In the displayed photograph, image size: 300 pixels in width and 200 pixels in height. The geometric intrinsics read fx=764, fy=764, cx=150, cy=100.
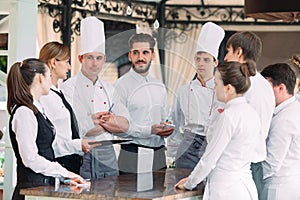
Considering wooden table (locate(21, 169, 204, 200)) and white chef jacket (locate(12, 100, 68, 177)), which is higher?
white chef jacket (locate(12, 100, 68, 177))

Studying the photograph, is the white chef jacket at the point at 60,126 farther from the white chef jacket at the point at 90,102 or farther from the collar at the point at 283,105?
the collar at the point at 283,105

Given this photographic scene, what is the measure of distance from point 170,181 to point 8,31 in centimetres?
135

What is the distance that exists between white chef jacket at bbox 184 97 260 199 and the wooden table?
11cm

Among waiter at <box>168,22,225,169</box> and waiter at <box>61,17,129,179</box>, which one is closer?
waiter at <box>61,17,129,179</box>

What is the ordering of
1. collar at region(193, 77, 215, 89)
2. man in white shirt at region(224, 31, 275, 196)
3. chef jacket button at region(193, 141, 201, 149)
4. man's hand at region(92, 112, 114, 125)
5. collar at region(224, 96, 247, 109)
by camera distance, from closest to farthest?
1. collar at region(224, 96, 247, 109)
2. man's hand at region(92, 112, 114, 125)
3. man in white shirt at region(224, 31, 275, 196)
4. collar at region(193, 77, 215, 89)
5. chef jacket button at region(193, 141, 201, 149)

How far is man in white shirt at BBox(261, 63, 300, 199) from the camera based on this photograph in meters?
3.88

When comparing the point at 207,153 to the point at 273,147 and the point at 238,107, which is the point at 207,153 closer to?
the point at 238,107

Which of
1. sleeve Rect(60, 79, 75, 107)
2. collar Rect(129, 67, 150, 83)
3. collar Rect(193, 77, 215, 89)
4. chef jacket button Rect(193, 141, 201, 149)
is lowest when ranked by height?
chef jacket button Rect(193, 141, 201, 149)

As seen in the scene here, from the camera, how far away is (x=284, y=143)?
152 inches

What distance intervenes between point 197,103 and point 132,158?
464 mm

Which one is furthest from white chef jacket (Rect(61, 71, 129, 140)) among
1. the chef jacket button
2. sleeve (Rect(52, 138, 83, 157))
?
the chef jacket button

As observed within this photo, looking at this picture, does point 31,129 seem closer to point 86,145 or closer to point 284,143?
point 86,145

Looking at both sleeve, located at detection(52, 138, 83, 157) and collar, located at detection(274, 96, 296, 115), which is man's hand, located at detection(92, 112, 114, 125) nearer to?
sleeve, located at detection(52, 138, 83, 157)

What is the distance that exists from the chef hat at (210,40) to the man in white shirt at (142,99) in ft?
Answer: 1.12
